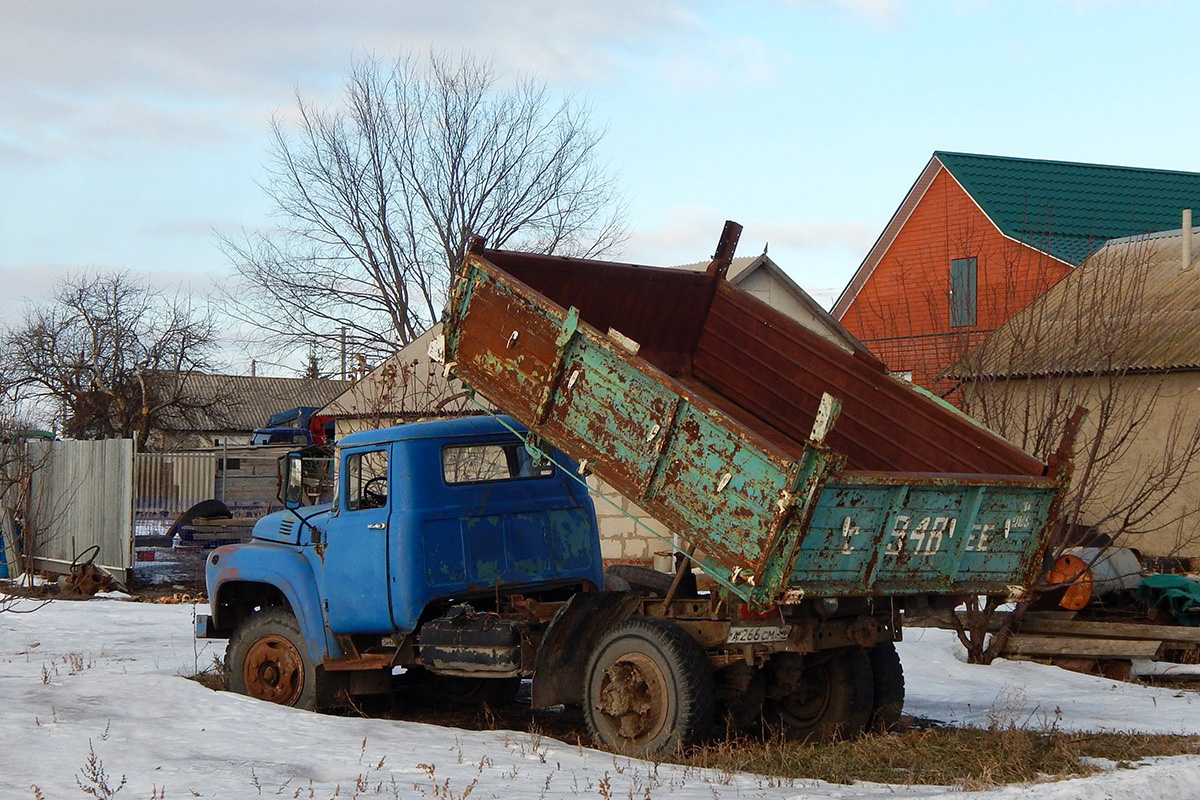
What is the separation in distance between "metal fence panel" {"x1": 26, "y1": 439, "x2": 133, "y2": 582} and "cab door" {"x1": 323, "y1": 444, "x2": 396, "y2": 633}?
1140cm

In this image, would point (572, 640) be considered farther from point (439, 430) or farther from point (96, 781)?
point (96, 781)

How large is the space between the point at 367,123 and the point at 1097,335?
99.6 feet

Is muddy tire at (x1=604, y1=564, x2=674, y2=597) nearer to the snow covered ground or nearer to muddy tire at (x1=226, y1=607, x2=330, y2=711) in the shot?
the snow covered ground

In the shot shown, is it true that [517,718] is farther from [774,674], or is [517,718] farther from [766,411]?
[766,411]

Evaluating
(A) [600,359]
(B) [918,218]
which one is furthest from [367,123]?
(A) [600,359]

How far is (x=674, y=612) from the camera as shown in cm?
809

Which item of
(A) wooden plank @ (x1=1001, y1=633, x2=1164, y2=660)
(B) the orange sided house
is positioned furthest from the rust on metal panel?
(B) the orange sided house

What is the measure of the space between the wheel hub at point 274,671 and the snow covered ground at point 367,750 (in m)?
0.49

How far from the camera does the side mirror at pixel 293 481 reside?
32.0ft

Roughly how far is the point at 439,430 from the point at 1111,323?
679 cm

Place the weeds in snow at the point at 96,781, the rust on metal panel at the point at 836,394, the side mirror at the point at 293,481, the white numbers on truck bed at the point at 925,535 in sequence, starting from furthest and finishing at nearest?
1. the side mirror at the point at 293,481
2. the rust on metal panel at the point at 836,394
3. the white numbers on truck bed at the point at 925,535
4. the weeds in snow at the point at 96,781

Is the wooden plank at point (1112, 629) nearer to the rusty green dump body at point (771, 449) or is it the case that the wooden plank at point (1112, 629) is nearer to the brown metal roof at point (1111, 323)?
the brown metal roof at point (1111, 323)

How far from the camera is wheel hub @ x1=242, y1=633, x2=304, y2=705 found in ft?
31.3

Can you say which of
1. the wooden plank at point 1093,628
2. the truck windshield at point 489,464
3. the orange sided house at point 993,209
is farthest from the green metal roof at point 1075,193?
the truck windshield at point 489,464
